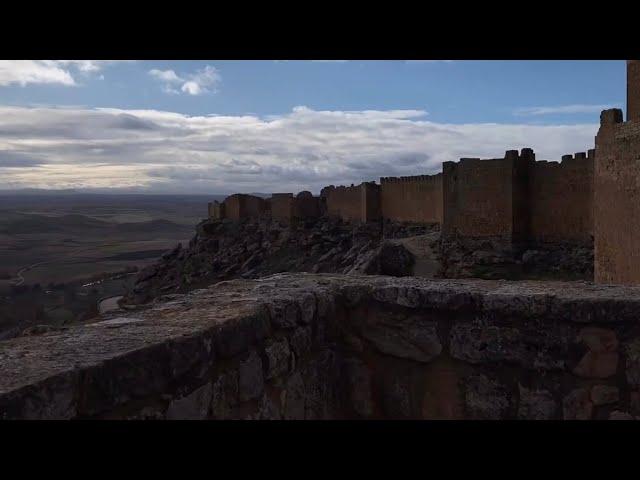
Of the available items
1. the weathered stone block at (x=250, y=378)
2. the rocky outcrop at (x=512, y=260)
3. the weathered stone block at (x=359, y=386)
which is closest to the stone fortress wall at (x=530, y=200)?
the rocky outcrop at (x=512, y=260)

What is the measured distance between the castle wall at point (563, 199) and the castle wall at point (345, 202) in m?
12.0

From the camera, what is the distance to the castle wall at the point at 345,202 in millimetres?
29594

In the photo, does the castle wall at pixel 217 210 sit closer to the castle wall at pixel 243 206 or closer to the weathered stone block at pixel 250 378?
the castle wall at pixel 243 206

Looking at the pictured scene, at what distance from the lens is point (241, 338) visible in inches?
96.7

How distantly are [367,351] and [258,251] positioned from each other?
27808 mm

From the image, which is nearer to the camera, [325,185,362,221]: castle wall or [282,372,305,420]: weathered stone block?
[282,372,305,420]: weathered stone block

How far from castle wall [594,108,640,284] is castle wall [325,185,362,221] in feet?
62.8

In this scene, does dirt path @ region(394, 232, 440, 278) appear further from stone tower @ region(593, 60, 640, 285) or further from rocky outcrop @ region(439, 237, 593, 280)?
stone tower @ region(593, 60, 640, 285)

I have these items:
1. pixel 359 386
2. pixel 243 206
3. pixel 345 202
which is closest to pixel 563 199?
pixel 345 202

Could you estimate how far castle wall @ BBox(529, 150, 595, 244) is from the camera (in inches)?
666

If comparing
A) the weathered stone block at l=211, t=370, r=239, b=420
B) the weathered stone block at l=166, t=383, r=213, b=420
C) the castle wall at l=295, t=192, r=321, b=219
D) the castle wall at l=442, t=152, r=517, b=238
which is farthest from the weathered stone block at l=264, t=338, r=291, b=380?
the castle wall at l=295, t=192, r=321, b=219

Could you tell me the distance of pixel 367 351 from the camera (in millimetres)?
3137

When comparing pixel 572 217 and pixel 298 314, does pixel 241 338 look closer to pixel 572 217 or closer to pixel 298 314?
pixel 298 314
